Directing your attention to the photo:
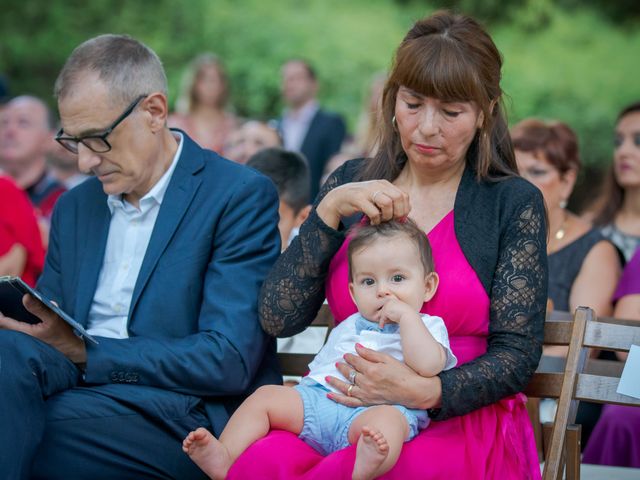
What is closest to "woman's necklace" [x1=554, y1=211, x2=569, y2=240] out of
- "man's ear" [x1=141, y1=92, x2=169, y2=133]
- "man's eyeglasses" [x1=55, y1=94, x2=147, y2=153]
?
"man's ear" [x1=141, y1=92, x2=169, y2=133]

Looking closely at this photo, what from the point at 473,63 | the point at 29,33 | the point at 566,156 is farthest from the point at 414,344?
the point at 29,33

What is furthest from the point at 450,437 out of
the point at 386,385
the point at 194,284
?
the point at 194,284

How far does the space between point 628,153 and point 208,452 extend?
3.56m

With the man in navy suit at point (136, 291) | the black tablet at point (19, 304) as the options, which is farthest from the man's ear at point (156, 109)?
the black tablet at point (19, 304)

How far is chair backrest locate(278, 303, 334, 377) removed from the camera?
3742 millimetres

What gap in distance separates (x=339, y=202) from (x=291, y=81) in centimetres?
648

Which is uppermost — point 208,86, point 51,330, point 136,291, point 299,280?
point 208,86

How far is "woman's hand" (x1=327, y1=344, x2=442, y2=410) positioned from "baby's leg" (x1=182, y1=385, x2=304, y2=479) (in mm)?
146

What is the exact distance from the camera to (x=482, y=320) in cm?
321

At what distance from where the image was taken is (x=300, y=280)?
3.37m

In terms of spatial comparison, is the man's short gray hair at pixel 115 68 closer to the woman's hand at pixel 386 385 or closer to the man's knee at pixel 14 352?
the man's knee at pixel 14 352

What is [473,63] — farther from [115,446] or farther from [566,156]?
[566,156]

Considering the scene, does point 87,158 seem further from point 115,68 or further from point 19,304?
point 19,304

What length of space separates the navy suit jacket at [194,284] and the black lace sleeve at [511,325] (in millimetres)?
797
